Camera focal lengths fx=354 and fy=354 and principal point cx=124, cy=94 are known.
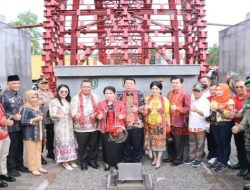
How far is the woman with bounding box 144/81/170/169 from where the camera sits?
5.37 meters

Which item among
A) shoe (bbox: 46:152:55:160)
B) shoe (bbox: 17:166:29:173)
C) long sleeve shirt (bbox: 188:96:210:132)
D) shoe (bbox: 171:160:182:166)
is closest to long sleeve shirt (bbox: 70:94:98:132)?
shoe (bbox: 17:166:29:173)

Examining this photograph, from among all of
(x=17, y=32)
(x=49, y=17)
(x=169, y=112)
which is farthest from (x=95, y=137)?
(x=17, y=32)

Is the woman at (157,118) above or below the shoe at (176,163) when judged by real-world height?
above

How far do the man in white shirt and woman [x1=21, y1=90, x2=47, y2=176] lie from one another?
2293mm

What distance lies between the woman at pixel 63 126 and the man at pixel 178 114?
1589mm

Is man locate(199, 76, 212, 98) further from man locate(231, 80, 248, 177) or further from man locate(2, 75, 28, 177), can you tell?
man locate(2, 75, 28, 177)

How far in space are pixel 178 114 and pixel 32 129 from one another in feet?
7.26

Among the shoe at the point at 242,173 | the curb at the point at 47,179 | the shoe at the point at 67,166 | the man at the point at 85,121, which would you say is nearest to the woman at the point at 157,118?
the man at the point at 85,121

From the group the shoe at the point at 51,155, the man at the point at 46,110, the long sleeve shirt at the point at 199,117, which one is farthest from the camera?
the shoe at the point at 51,155

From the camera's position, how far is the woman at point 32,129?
16.7 feet

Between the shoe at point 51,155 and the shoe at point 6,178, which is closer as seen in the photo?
the shoe at point 6,178

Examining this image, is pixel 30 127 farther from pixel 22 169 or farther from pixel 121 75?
pixel 121 75

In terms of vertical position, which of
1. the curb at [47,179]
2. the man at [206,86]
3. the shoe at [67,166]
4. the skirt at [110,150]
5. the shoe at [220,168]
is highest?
the man at [206,86]

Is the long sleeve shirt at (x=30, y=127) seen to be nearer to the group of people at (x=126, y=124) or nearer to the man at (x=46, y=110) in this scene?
the group of people at (x=126, y=124)
